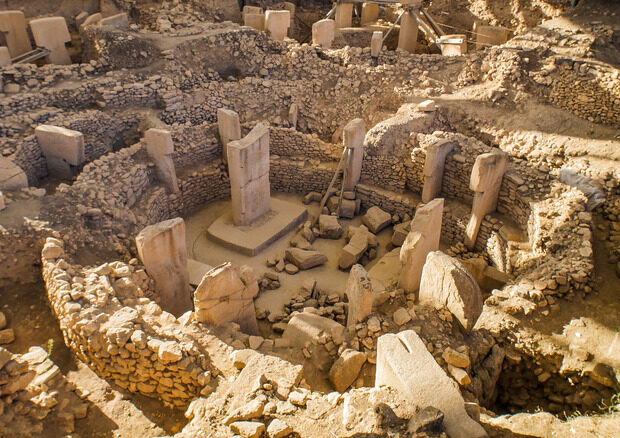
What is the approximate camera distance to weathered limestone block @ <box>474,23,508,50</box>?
557 inches


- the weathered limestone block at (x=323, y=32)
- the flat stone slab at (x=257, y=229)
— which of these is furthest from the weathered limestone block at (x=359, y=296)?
the weathered limestone block at (x=323, y=32)

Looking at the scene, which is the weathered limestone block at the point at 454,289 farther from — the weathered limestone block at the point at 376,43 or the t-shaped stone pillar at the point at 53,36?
the t-shaped stone pillar at the point at 53,36

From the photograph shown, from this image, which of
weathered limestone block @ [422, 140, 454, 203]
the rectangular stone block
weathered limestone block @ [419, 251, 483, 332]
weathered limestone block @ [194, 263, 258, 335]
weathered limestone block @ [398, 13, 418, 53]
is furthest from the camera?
weathered limestone block @ [398, 13, 418, 53]

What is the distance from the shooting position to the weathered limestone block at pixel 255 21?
1381cm

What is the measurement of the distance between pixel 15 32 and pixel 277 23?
6.59m

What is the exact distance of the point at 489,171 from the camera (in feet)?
28.1

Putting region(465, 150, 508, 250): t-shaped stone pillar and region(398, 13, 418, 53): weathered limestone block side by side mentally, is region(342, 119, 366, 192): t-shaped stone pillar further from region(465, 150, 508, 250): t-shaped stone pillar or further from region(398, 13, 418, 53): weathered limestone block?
region(398, 13, 418, 53): weathered limestone block

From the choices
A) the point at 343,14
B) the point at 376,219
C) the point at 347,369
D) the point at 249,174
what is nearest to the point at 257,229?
the point at 249,174

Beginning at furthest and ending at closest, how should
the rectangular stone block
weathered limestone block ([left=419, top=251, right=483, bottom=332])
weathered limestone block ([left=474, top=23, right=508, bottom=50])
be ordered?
weathered limestone block ([left=474, top=23, right=508, bottom=50]) → the rectangular stone block → weathered limestone block ([left=419, top=251, right=483, bottom=332])

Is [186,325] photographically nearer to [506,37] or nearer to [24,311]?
[24,311]

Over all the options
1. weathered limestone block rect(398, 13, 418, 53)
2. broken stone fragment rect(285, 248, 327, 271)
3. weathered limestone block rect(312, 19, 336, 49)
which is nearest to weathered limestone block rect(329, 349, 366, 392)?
broken stone fragment rect(285, 248, 327, 271)

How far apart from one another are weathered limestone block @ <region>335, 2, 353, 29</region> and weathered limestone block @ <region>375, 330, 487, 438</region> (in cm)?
1356

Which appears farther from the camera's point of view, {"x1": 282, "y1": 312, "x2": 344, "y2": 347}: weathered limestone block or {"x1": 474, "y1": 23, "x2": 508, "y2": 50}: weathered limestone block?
{"x1": 474, "y1": 23, "x2": 508, "y2": 50}: weathered limestone block

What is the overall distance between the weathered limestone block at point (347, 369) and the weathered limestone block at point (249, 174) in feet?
15.6
